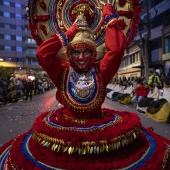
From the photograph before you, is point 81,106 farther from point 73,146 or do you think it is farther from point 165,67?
point 165,67

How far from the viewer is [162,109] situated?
8375mm

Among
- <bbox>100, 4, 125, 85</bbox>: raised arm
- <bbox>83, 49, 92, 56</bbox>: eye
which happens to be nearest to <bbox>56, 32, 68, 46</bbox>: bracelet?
<bbox>83, 49, 92, 56</bbox>: eye

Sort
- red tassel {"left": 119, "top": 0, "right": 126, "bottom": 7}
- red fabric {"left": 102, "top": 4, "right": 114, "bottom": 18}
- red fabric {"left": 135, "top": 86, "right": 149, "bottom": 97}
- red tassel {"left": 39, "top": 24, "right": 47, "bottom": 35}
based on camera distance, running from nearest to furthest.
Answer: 1. red fabric {"left": 102, "top": 4, "right": 114, "bottom": 18}
2. red tassel {"left": 119, "top": 0, "right": 126, "bottom": 7}
3. red tassel {"left": 39, "top": 24, "right": 47, "bottom": 35}
4. red fabric {"left": 135, "top": 86, "right": 149, "bottom": 97}

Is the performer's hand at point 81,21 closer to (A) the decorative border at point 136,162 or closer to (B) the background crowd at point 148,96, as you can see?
(A) the decorative border at point 136,162

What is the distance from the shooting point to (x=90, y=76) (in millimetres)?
2732

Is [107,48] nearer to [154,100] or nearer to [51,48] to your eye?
[51,48]

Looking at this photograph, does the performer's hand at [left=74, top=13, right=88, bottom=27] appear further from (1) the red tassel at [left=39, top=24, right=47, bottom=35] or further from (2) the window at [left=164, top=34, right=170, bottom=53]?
(2) the window at [left=164, top=34, right=170, bottom=53]

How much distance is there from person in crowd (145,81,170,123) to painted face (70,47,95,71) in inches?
251

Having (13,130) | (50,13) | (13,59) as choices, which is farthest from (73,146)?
(13,59)

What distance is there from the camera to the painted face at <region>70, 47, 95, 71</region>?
2645mm

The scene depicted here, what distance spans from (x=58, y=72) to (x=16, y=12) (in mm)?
59796

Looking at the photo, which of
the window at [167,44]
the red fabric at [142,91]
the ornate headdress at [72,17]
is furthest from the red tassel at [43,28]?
the window at [167,44]

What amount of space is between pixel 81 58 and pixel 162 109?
6.54 meters

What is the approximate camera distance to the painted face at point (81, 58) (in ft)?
8.68
